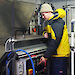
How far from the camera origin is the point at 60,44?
162cm

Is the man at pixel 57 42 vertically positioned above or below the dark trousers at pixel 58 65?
above

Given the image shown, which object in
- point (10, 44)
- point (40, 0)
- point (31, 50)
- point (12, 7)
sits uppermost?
point (40, 0)

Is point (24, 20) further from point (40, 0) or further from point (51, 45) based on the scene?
point (40, 0)

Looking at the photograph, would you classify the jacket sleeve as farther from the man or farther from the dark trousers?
the dark trousers

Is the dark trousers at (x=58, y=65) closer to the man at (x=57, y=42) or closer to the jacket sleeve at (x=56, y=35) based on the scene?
the man at (x=57, y=42)

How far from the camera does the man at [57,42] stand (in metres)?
1.54

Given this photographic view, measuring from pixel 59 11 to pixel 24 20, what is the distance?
506 millimetres

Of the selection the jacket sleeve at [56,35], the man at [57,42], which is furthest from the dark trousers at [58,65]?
the jacket sleeve at [56,35]

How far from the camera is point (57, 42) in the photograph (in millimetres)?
1546

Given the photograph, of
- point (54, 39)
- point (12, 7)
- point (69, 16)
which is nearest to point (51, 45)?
point (54, 39)

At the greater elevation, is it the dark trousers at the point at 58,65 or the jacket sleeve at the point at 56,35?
the jacket sleeve at the point at 56,35

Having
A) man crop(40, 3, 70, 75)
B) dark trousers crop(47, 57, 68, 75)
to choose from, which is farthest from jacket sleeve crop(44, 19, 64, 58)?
dark trousers crop(47, 57, 68, 75)

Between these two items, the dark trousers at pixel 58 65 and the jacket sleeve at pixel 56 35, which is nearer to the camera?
the jacket sleeve at pixel 56 35

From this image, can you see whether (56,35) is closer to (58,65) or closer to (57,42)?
(57,42)
